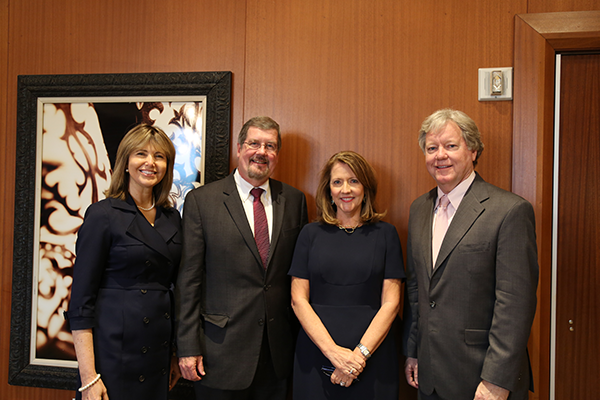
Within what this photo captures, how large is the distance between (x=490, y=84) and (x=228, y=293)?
6.38 feet

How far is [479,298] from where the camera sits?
165cm

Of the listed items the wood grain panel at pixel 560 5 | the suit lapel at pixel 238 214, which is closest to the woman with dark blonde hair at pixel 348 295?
the suit lapel at pixel 238 214

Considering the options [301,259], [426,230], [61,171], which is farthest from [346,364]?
[61,171]

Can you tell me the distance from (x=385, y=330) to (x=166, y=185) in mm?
1327

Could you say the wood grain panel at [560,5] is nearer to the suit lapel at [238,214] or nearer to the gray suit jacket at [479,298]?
the gray suit jacket at [479,298]

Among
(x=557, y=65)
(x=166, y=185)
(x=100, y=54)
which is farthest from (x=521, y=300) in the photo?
(x=100, y=54)

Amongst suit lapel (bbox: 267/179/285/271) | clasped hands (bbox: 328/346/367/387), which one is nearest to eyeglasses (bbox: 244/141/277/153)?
suit lapel (bbox: 267/179/285/271)

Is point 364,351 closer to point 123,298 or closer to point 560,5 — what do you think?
point 123,298

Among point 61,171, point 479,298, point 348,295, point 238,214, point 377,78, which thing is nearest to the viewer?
point 479,298

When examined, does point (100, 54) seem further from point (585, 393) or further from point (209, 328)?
point (585, 393)

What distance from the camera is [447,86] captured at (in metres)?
2.36

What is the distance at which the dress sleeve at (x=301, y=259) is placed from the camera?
1.94m

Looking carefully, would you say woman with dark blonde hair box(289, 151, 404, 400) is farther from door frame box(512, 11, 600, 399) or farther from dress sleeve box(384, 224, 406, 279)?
door frame box(512, 11, 600, 399)

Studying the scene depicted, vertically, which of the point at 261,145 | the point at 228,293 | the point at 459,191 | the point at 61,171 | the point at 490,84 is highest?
the point at 490,84
